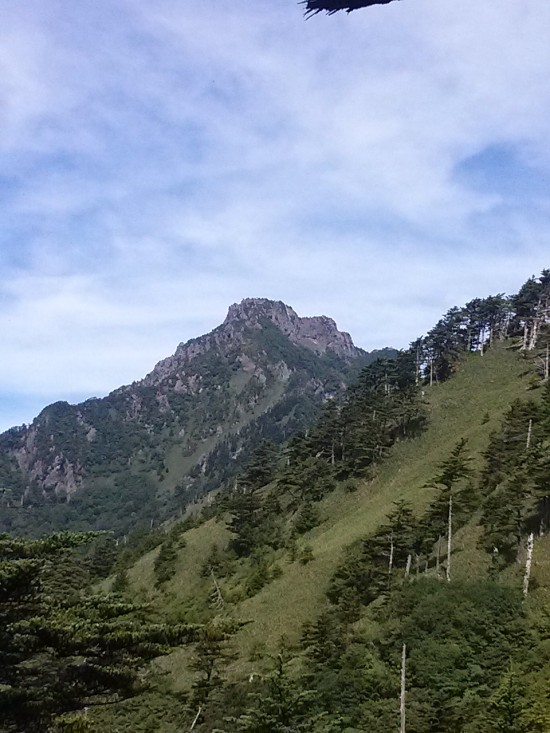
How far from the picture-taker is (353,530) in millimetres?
50938

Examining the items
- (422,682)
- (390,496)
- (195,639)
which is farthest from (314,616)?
(195,639)

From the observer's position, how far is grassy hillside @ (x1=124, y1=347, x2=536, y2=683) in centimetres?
3938

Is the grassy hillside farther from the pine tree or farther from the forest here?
the pine tree

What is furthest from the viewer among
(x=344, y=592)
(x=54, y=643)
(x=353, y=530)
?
(x=353, y=530)

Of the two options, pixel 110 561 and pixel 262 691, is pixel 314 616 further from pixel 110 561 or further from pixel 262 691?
pixel 110 561

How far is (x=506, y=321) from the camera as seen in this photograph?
98.1 metres

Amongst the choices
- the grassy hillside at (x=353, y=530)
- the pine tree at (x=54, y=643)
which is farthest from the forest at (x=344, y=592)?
the grassy hillside at (x=353, y=530)

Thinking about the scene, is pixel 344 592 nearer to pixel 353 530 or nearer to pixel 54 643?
pixel 353 530

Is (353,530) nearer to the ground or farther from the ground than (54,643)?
nearer to the ground

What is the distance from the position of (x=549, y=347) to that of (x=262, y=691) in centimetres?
6022

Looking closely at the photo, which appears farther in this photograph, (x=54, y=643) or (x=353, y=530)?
(x=353, y=530)

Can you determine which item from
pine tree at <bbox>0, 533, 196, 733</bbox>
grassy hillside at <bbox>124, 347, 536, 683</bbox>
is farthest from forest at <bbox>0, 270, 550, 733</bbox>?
grassy hillside at <bbox>124, 347, 536, 683</bbox>

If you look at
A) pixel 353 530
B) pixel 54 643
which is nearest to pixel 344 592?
pixel 353 530

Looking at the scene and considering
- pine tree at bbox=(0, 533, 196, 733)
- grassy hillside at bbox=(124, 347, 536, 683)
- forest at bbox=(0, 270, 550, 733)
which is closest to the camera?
pine tree at bbox=(0, 533, 196, 733)
